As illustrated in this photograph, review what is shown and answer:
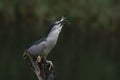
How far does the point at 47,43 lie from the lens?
7695mm

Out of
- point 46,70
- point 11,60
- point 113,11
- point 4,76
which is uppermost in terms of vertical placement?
point 113,11

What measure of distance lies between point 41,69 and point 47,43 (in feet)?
1.08

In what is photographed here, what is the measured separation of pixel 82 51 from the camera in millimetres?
22172

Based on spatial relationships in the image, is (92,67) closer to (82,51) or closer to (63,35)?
(82,51)

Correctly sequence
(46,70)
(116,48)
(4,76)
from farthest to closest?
(116,48), (4,76), (46,70)

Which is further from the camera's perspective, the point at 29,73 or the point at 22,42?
the point at 22,42

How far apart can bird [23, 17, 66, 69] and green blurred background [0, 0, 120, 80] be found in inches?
395

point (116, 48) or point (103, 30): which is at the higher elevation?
point (103, 30)

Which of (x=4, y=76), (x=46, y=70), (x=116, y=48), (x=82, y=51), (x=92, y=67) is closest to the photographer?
(x=46, y=70)

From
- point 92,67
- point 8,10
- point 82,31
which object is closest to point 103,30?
point 82,31

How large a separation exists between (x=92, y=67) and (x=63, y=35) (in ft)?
23.5

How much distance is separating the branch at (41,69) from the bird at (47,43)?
0.05 m

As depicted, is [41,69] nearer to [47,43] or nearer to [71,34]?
[47,43]

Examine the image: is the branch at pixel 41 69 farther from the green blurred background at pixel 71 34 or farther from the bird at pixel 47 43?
the green blurred background at pixel 71 34
